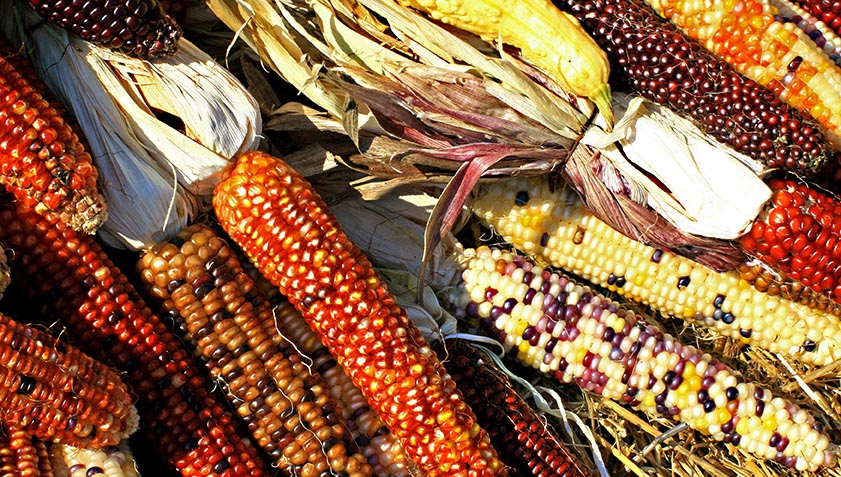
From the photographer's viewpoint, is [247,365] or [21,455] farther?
[247,365]

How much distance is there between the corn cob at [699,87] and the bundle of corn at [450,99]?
113mm

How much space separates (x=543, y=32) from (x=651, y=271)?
1392 millimetres

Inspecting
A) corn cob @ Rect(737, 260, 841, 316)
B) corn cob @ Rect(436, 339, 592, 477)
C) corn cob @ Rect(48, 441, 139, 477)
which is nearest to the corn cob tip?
corn cob @ Rect(737, 260, 841, 316)

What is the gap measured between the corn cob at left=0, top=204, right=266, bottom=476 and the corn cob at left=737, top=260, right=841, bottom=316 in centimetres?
252

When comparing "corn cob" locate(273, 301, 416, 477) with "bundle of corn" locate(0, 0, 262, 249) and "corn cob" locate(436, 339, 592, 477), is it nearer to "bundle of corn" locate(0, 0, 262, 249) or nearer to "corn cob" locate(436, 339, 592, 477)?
"corn cob" locate(436, 339, 592, 477)

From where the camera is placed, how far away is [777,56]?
3.66 meters

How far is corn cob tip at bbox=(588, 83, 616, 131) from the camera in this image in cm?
351

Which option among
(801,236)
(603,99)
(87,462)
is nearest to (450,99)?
(603,99)

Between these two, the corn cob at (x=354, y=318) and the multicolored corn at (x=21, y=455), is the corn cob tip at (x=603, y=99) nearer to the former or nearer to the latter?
the corn cob at (x=354, y=318)

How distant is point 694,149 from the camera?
3.66 meters

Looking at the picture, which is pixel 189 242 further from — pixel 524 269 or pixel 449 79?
pixel 524 269

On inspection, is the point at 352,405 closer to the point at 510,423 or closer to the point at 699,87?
the point at 510,423

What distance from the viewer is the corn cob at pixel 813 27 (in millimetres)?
3920

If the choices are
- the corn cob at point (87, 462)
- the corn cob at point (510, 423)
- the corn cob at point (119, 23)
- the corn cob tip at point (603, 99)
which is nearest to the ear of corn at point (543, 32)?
the corn cob tip at point (603, 99)
